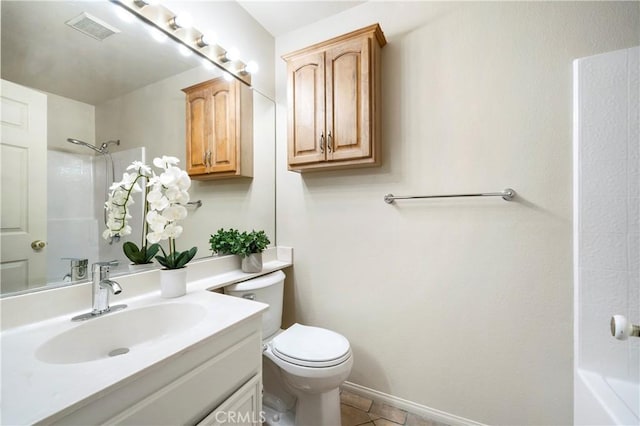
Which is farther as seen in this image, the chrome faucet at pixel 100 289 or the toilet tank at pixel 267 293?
the toilet tank at pixel 267 293

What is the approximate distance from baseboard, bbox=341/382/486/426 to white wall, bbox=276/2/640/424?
0.03 metres

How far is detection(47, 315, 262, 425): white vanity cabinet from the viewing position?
1.80 feet

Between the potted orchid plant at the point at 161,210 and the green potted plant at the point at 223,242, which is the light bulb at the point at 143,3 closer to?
the potted orchid plant at the point at 161,210

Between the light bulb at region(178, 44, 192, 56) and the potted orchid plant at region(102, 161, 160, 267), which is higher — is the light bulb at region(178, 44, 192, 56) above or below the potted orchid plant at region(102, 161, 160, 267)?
above

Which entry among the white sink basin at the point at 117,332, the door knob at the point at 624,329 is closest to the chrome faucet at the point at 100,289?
the white sink basin at the point at 117,332

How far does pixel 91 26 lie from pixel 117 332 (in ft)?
3.81

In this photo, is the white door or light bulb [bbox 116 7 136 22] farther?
light bulb [bbox 116 7 136 22]

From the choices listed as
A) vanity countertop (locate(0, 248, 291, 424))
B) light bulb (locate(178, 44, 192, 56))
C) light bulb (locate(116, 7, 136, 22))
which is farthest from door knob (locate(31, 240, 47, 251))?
light bulb (locate(178, 44, 192, 56))

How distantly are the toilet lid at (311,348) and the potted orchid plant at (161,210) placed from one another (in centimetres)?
54

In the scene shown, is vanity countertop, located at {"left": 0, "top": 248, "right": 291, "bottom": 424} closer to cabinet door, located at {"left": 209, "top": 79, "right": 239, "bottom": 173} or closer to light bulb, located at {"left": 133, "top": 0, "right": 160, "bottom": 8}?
cabinet door, located at {"left": 209, "top": 79, "right": 239, "bottom": 173}

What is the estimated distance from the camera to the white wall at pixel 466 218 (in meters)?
1.16

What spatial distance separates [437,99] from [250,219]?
52.6 inches

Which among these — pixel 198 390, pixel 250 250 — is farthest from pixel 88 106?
pixel 198 390

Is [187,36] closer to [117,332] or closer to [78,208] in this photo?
→ [78,208]
